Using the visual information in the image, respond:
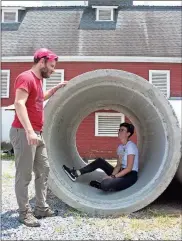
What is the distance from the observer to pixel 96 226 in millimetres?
4340

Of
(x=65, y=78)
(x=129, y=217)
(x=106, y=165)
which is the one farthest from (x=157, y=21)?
(x=129, y=217)

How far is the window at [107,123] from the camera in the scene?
59.0ft

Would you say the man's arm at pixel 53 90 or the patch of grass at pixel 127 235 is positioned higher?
the man's arm at pixel 53 90

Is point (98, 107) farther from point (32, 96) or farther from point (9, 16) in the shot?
point (9, 16)

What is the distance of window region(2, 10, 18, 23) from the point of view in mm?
20812

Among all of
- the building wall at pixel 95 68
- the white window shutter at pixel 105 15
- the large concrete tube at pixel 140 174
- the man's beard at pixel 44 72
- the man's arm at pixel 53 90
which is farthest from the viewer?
the white window shutter at pixel 105 15

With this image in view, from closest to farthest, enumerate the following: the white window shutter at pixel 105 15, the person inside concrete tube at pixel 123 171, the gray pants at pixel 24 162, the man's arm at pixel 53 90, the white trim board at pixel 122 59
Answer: the gray pants at pixel 24 162 < the man's arm at pixel 53 90 < the person inside concrete tube at pixel 123 171 < the white trim board at pixel 122 59 < the white window shutter at pixel 105 15

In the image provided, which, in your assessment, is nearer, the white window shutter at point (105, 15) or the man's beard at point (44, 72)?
the man's beard at point (44, 72)

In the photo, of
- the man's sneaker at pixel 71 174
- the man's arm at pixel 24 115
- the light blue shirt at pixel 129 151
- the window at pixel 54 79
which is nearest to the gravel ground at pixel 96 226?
the man's sneaker at pixel 71 174

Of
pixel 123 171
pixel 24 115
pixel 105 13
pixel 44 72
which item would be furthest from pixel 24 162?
pixel 105 13

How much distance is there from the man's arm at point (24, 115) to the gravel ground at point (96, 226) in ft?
3.04

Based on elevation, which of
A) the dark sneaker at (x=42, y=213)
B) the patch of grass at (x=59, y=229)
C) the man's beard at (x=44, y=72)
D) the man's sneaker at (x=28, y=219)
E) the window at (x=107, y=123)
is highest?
the man's beard at (x=44, y=72)

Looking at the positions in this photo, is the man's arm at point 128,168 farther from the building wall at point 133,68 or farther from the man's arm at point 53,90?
the building wall at point 133,68

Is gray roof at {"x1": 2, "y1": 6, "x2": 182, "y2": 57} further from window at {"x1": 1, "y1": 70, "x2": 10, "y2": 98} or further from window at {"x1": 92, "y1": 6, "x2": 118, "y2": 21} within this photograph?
window at {"x1": 1, "y1": 70, "x2": 10, "y2": 98}
